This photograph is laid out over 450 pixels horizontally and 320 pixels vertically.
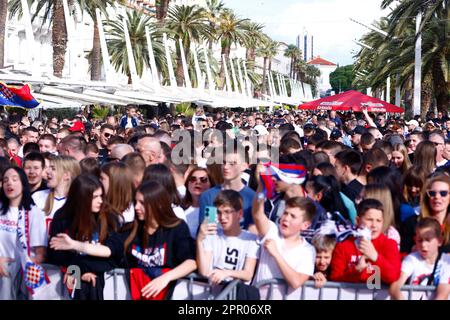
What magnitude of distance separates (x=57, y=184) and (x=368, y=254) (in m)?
2.91

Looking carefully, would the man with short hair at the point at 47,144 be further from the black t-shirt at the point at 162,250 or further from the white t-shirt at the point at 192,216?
the black t-shirt at the point at 162,250

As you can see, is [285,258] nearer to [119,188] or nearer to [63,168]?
[119,188]

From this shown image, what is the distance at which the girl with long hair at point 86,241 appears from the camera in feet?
18.9

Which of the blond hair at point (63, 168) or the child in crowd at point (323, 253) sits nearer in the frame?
the child in crowd at point (323, 253)

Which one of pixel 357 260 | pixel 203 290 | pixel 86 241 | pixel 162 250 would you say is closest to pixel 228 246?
pixel 203 290

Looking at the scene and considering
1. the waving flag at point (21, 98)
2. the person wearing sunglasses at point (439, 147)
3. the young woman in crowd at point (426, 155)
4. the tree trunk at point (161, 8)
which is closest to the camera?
the young woman in crowd at point (426, 155)

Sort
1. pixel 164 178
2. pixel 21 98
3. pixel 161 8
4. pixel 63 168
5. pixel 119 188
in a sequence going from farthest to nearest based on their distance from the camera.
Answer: pixel 161 8 → pixel 21 98 → pixel 63 168 → pixel 164 178 → pixel 119 188

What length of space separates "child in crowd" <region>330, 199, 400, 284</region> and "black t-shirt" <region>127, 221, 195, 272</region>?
1.03m

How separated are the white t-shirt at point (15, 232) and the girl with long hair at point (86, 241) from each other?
164mm

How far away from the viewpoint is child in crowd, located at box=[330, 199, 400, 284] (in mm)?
5504

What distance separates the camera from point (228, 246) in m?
5.82

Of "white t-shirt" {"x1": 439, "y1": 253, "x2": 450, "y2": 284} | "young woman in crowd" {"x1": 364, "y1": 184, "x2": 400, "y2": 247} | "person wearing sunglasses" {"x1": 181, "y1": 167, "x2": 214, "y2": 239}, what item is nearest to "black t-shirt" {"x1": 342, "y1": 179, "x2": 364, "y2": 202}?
"young woman in crowd" {"x1": 364, "y1": 184, "x2": 400, "y2": 247}

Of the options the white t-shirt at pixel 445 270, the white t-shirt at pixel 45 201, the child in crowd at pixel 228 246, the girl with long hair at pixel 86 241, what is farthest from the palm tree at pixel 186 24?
the white t-shirt at pixel 445 270
